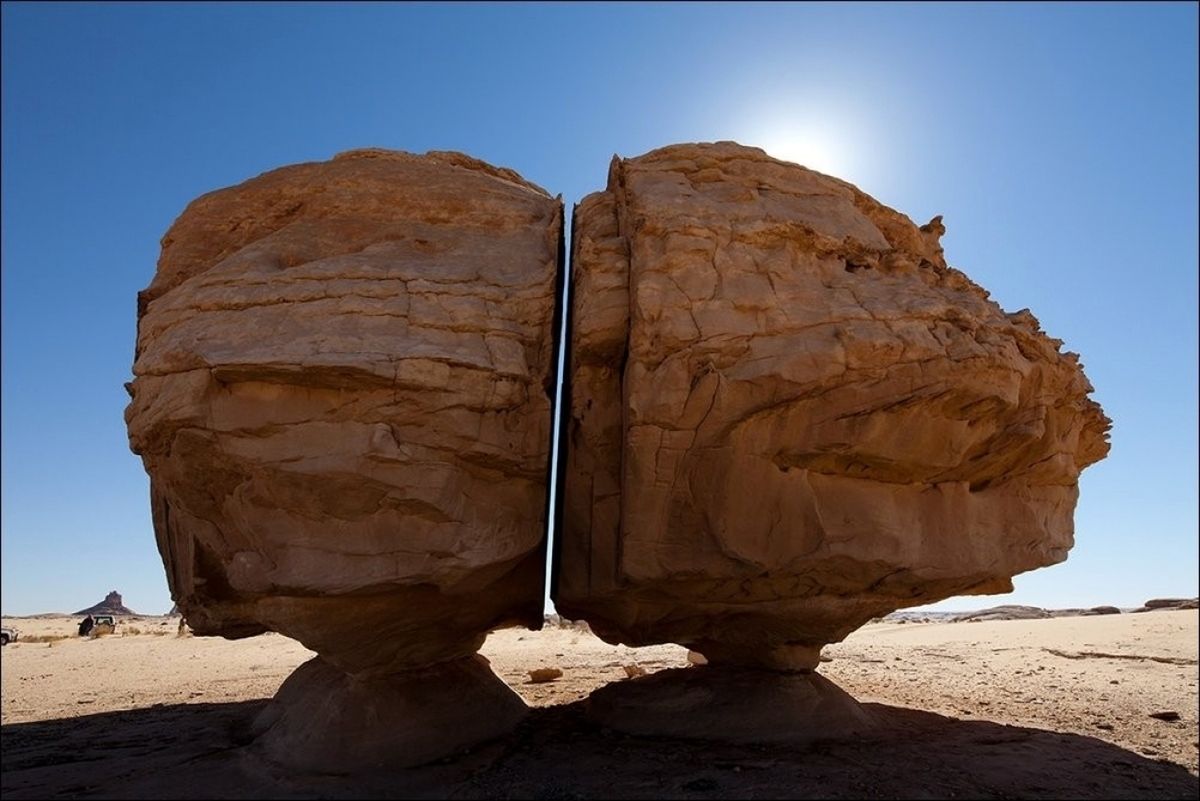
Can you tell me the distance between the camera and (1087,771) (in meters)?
7.29

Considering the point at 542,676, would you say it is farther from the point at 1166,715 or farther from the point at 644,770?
the point at 1166,715

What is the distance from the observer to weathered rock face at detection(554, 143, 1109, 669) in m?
7.19

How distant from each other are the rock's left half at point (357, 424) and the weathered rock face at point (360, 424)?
2 centimetres

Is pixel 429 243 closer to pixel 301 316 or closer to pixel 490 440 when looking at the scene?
pixel 301 316

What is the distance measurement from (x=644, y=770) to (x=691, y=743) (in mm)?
1132

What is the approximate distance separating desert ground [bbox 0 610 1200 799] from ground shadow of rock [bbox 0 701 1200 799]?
0.03 meters

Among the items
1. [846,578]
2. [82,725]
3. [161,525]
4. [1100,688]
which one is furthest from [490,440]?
[1100,688]

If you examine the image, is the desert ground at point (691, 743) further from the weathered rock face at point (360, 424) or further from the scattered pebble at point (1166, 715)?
the weathered rock face at point (360, 424)

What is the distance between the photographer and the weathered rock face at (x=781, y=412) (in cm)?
719

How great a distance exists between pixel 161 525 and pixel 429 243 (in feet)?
14.9

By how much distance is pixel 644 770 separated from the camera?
23.7ft

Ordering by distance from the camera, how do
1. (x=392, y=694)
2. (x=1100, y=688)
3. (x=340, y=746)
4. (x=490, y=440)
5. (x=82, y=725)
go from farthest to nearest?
(x=1100, y=688)
(x=82, y=725)
(x=392, y=694)
(x=340, y=746)
(x=490, y=440)

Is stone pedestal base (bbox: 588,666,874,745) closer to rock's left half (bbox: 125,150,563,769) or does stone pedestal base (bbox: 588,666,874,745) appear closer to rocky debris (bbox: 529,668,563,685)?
rock's left half (bbox: 125,150,563,769)

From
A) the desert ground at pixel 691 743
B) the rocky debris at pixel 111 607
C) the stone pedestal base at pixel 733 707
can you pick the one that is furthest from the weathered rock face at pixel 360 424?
the rocky debris at pixel 111 607
